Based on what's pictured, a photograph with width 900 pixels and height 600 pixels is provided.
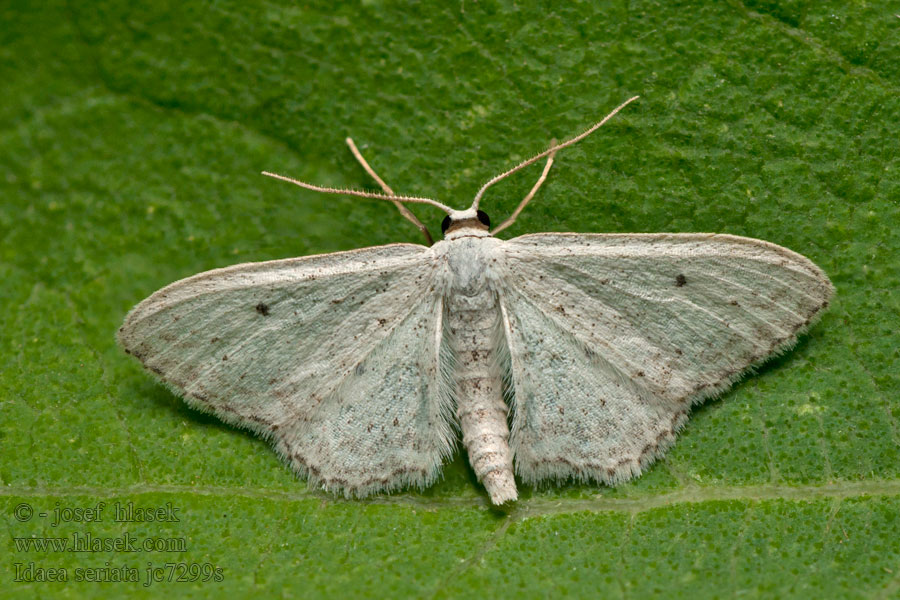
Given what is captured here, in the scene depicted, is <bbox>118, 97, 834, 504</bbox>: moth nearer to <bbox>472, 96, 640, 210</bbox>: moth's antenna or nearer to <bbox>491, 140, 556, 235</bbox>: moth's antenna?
<bbox>472, 96, 640, 210</bbox>: moth's antenna

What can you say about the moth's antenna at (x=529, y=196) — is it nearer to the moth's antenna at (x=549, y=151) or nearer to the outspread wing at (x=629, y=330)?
the moth's antenna at (x=549, y=151)

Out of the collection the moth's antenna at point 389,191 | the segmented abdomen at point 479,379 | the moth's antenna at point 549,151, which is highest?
the moth's antenna at point 549,151

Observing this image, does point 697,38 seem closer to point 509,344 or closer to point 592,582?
point 509,344

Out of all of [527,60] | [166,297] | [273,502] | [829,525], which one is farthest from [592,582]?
[527,60]

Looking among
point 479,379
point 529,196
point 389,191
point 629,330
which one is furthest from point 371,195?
point 629,330

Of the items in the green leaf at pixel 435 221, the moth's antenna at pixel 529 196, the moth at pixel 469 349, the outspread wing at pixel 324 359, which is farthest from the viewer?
the moth's antenna at pixel 529 196

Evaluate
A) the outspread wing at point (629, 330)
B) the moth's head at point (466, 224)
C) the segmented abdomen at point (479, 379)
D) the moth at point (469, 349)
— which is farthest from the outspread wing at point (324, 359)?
the outspread wing at point (629, 330)

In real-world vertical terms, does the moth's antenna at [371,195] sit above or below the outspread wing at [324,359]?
above

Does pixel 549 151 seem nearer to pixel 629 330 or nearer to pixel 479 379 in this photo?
pixel 629 330
